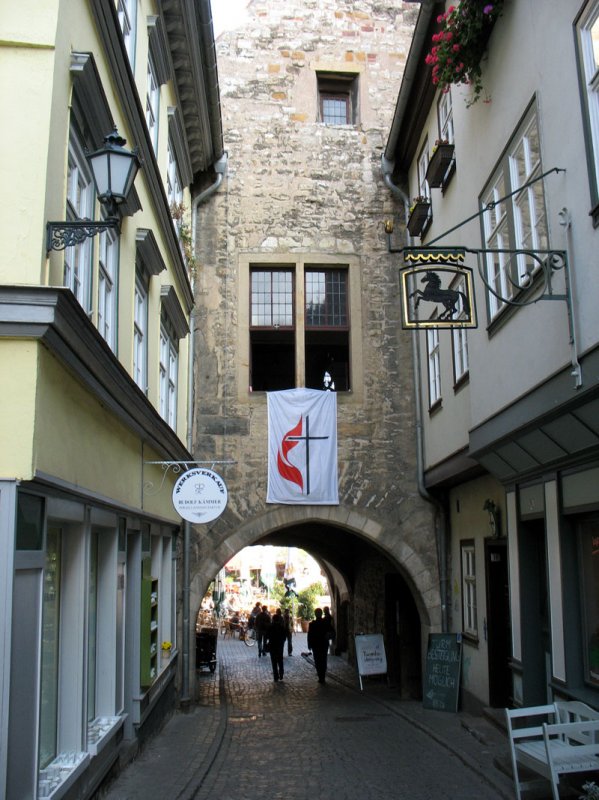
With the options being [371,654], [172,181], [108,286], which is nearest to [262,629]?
[371,654]

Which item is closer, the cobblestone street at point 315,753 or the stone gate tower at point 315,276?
the cobblestone street at point 315,753

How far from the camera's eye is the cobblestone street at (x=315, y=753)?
8.33 meters

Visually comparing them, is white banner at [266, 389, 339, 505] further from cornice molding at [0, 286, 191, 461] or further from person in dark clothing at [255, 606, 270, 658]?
person in dark clothing at [255, 606, 270, 658]

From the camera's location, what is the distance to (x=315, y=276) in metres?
15.6

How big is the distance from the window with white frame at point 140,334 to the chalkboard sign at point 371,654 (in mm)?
8429

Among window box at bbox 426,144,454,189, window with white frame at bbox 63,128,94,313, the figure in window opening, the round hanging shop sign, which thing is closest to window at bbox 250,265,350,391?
the figure in window opening

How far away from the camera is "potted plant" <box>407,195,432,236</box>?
13.7m

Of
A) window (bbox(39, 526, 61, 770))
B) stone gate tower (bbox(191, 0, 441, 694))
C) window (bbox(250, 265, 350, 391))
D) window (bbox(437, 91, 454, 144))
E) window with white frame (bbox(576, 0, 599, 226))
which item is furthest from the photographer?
window (bbox(250, 265, 350, 391))

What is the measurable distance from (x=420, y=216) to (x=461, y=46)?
4783 millimetres

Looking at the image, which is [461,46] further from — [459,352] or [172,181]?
[172,181]

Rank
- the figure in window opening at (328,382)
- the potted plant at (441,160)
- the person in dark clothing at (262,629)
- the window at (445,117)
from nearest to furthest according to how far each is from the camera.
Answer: the potted plant at (441,160) → the window at (445,117) → the figure in window opening at (328,382) → the person in dark clothing at (262,629)

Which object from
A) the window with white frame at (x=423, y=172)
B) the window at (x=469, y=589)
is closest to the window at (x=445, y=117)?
the window with white frame at (x=423, y=172)

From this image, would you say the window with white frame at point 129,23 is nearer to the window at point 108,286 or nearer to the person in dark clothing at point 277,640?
the window at point 108,286

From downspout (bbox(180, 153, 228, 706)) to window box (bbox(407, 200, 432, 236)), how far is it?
370cm
